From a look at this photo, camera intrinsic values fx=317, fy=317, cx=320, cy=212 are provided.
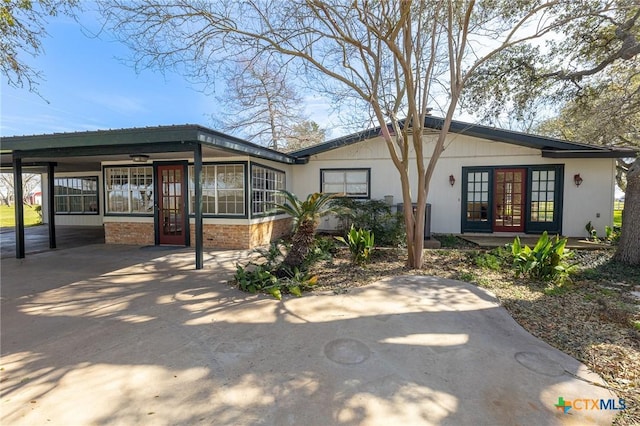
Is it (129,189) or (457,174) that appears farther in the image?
(457,174)

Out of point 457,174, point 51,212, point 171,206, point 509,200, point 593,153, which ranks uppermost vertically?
point 593,153

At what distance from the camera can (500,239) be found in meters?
9.26

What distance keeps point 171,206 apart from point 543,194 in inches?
437

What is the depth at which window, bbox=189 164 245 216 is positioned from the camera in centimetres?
847

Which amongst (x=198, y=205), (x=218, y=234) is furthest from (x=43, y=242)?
(x=198, y=205)

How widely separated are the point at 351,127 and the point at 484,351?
578 cm

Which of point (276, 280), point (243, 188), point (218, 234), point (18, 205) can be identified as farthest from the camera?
point (218, 234)

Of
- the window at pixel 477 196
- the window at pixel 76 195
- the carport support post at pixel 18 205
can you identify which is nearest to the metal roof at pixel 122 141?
the carport support post at pixel 18 205

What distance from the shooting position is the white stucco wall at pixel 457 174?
937cm

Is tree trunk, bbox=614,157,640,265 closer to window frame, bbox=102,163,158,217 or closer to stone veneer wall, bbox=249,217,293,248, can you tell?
stone veneer wall, bbox=249,217,293,248

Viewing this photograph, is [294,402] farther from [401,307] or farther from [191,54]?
[191,54]

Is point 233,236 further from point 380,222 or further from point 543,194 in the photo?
point 543,194

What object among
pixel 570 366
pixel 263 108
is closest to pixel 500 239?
pixel 570 366

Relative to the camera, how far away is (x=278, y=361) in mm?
2875
